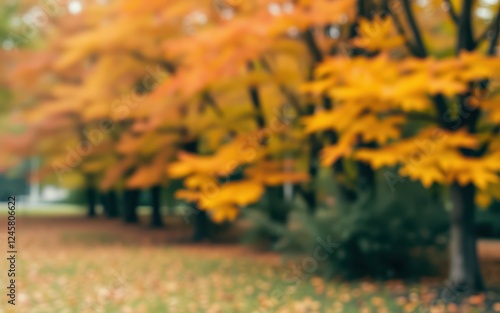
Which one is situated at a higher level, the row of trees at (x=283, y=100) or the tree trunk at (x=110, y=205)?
the row of trees at (x=283, y=100)

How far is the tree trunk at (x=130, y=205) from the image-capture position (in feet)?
83.8

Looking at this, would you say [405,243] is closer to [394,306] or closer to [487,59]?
[394,306]

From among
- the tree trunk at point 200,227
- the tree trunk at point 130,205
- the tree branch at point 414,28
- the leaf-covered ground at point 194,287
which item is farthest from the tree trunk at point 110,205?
the tree branch at point 414,28

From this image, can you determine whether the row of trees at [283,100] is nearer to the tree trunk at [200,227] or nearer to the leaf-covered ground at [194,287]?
the tree trunk at [200,227]

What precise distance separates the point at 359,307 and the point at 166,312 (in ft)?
7.86

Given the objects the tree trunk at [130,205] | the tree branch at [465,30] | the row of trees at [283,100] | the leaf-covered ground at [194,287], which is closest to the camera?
the leaf-covered ground at [194,287]

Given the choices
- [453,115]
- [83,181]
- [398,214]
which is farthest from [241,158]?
[83,181]

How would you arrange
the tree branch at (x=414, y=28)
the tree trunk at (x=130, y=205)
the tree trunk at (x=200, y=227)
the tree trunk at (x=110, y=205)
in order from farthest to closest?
the tree trunk at (x=110, y=205) → the tree trunk at (x=130, y=205) → the tree trunk at (x=200, y=227) → the tree branch at (x=414, y=28)

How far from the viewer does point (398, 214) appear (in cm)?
977

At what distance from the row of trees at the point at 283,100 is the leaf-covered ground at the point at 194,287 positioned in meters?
1.11

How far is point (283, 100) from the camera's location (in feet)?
48.3

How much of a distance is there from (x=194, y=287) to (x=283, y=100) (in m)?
6.54

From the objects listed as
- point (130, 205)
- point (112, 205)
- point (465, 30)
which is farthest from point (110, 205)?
point (465, 30)

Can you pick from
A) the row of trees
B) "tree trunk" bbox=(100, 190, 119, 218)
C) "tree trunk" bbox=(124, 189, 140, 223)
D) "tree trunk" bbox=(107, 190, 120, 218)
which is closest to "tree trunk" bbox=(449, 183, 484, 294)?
the row of trees
